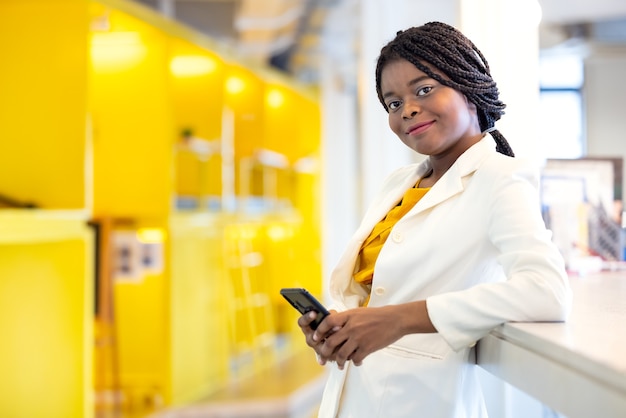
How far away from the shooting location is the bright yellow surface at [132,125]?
648 cm

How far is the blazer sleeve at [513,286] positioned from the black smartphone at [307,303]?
0.60ft

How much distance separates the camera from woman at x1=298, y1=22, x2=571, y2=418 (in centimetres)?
128

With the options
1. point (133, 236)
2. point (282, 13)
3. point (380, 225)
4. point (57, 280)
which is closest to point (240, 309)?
point (133, 236)

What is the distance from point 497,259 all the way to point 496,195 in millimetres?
95

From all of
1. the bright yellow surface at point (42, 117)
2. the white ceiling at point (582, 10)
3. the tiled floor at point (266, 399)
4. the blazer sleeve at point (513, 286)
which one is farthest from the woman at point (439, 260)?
the tiled floor at point (266, 399)

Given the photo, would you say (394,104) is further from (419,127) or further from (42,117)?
(42,117)

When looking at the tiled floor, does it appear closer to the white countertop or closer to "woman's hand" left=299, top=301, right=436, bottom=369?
"woman's hand" left=299, top=301, right=436, bottom=369

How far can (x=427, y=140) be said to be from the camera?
1.49m

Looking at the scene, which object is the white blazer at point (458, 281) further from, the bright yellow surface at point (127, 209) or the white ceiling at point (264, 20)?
the white ceiling at point (264, 20)

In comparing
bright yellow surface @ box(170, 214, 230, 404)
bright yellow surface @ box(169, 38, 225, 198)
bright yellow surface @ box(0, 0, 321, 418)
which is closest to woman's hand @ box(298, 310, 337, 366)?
bright yellow surface @ box(0, 0, 321, 418)

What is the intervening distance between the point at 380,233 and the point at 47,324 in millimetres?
3579

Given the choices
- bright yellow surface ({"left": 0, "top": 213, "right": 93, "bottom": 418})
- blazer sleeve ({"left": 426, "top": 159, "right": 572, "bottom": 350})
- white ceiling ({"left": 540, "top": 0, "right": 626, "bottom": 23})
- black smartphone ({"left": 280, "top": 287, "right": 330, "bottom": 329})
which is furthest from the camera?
bright yellow surface ({"left": 0, "top": 213, "right": 93, "bottom": 418})

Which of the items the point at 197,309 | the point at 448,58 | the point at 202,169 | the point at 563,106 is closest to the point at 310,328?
the point at 448,58

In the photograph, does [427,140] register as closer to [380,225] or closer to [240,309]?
[380,225]
